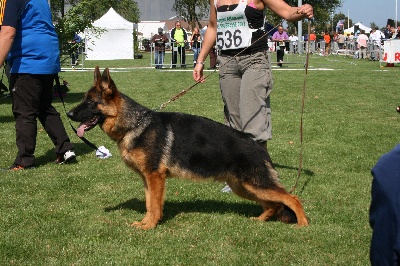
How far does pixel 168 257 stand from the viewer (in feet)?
14.3

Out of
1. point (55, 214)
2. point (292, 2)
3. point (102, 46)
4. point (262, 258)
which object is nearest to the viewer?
point (262, 258)

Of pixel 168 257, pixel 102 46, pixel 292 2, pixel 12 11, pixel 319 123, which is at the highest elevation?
pixel 292 2

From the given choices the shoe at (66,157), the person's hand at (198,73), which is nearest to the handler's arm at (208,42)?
the person's hand at (198,73)

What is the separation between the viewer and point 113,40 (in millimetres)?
44656

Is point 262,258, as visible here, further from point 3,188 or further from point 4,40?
point 4,40

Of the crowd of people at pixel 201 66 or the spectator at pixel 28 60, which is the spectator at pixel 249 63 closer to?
the crowd of people at pixel 201 66

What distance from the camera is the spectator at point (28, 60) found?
669cm

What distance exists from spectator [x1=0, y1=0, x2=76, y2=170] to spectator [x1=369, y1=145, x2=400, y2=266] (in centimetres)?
602

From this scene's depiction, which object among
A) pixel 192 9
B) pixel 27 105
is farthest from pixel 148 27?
pixel 27 105

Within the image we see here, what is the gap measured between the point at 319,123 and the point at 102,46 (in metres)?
35.8

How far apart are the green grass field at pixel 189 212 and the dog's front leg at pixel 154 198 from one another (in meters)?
0.13

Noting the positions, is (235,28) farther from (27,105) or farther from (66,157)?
(66,157)

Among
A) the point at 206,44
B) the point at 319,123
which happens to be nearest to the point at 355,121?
the point at 319,123

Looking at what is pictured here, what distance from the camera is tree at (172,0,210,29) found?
75688mm
